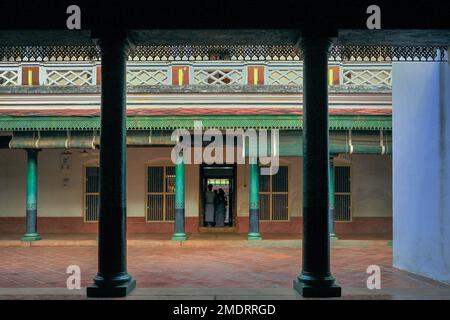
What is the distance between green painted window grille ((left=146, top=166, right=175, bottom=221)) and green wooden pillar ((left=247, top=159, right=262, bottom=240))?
285cm

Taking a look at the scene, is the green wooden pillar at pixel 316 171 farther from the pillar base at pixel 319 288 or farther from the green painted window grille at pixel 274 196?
the green painted window grille at pixel 274 196

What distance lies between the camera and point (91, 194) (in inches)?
595

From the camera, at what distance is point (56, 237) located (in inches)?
546

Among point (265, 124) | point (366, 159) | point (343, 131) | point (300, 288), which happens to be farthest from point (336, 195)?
point (300, 288)

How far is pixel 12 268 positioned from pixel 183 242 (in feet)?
15.1

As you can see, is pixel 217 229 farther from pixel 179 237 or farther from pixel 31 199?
pixel 31 199

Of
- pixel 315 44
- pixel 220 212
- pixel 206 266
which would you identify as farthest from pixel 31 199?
pixel 315 44

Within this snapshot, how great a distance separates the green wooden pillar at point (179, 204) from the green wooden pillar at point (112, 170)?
680 centimetres

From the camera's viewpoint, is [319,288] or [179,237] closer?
[319,288]

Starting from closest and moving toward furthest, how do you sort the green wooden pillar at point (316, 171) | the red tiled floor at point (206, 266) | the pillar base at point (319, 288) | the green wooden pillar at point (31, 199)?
the pillar base at point (319, 288), the green wooden pillar at point (316, 171), the red tiled floor at point (206, 266), the green wooden pillar at point (31, 199)

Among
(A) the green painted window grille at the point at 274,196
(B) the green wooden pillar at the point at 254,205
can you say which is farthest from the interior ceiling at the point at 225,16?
(A) the green painted window grille at the point at 274,196

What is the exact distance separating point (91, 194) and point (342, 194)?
7.52 m

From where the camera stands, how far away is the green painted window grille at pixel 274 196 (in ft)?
49.3
